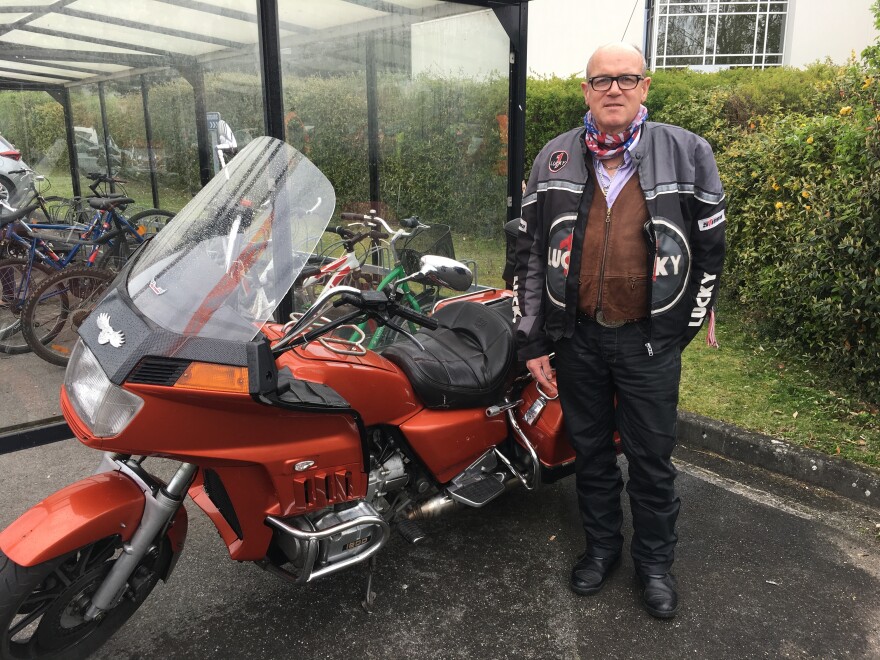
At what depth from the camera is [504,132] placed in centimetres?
578

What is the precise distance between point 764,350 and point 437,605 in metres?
3.60

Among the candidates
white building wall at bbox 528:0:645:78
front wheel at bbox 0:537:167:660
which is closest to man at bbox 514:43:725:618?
front wheel at bbox 0:537:167:660

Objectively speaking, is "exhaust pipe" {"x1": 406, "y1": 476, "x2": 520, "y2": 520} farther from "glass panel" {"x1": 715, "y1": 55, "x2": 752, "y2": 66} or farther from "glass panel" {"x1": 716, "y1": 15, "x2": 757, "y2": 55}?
"glass panel" {"x1": 716, "y1": 15, "x2": 757, "y2": 55}

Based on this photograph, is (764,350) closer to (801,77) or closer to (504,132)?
(504,132)

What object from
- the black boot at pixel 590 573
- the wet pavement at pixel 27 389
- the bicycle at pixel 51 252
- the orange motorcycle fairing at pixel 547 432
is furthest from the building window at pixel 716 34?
the black boot at pixel 590 573

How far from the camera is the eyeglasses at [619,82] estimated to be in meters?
2.43

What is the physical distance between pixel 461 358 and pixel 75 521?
57.8 inches

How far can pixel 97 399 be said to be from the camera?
2031 mm

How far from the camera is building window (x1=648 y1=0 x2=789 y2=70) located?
18.8 m

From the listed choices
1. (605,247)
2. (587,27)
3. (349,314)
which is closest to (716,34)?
(587,27)

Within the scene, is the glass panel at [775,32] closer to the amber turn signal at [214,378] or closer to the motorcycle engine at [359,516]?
the motorcycle engine at [359,516]

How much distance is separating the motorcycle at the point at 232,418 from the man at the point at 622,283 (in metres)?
0.47

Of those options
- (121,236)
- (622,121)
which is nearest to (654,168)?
(622,121)

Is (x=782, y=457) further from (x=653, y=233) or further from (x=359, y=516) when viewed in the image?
(x=359, y=516)
